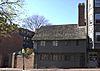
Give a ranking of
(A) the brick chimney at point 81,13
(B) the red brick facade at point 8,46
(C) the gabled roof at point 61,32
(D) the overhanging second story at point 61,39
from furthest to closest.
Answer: (B) the red brick facade at point 8,46 < (A) the brick chimney at point 81,13 < (C) the gabled roof at point 61,32 < (D) the overhanging second story at point 61,39

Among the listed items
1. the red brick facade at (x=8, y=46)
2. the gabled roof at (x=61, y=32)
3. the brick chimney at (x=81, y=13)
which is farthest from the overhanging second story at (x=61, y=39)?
the red brick facade at (x=8, y=46)

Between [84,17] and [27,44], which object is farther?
[27,44]

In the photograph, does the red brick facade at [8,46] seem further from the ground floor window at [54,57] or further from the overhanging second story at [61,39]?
the ground floor window at [54,57]

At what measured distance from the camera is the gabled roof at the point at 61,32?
59.9 meters

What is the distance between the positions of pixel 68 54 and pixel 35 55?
742cm

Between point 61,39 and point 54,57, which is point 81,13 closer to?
point 61,39

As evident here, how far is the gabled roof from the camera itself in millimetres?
59862

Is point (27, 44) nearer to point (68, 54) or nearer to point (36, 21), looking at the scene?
point (36, 21)

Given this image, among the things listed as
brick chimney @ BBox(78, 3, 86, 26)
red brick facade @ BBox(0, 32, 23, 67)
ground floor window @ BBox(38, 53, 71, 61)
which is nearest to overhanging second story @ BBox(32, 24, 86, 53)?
ground floor window @ BBox(38, 53, 71, 61)

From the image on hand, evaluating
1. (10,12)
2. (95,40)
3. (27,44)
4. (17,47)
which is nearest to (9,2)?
(10,12)

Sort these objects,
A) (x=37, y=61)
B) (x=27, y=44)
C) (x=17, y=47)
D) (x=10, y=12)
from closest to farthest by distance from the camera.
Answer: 1. (x=10, y=12)
2. (x=37, y=61)
3. (x=17, y=47)
4. (x=27, y=44)

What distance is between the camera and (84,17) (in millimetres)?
60688

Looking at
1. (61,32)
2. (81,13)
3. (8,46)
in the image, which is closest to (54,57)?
(61,32)

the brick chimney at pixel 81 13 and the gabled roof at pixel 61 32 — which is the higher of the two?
the brick chimney at pixel 81 13
